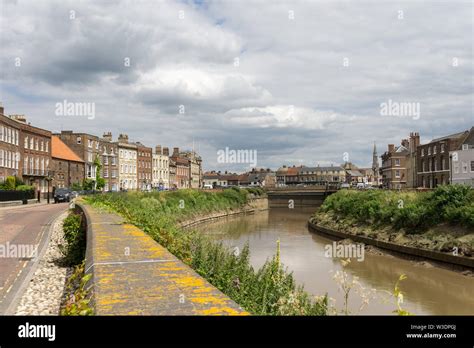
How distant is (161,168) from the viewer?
328ft

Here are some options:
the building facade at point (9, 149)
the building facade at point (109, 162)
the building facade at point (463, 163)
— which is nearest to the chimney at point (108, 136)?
the building facade at point (109, 162)

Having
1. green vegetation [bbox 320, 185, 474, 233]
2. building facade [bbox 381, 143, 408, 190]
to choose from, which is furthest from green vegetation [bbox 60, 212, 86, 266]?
building facade [bbox 381, 143, 408, 190]

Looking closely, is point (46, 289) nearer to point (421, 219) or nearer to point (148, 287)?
point (148, 287)

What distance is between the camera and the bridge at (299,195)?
89125 millimetres

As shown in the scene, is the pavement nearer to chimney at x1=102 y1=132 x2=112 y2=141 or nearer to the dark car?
the dark car

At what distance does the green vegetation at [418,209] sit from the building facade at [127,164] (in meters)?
57.0

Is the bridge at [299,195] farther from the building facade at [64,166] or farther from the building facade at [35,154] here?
the building facade at [35,154]

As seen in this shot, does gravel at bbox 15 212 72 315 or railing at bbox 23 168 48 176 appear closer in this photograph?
gravel at bbox 15 212 72 315

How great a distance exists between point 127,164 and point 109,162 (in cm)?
645

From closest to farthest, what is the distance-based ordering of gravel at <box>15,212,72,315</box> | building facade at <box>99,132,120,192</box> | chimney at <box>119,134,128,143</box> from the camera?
1. gravel at <box>15,212,72,315</box>
2. building facade at <box>99,132,120,192</box>
3. chimney at <box>119,134,128,143</box>

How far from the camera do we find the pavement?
3978 mm

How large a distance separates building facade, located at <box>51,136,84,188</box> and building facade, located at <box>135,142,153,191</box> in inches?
744

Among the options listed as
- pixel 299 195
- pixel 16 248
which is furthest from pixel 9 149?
pixel 299 195
